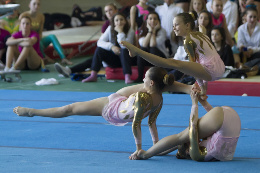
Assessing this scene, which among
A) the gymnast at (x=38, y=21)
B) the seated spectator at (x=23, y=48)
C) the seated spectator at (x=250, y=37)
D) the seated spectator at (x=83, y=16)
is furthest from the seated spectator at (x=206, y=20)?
the seated spectator at (x=83, y=16)

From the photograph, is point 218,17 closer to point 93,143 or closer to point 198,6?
point 198,6

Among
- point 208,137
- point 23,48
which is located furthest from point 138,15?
point 208,137

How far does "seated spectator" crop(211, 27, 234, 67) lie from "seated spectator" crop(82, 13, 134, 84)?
1254 mm

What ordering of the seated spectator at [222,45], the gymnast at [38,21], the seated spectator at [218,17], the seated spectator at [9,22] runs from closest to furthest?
1. the seated spectator at [222,45]
2. the seated spectator at [218,17]
3. the gymnast at [38,21]
4. the seated spectator at [9,22]

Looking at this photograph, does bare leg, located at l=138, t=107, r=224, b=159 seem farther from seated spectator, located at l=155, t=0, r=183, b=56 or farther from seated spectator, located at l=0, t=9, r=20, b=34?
seated spectator, located at l=0, t=9, r=20, b=34

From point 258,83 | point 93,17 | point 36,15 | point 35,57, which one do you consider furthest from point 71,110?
point 93,17

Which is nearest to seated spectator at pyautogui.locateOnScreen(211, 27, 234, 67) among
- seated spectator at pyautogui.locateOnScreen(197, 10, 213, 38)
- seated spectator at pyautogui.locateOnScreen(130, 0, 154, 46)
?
seated spectator at pyautogui.locateOnScreen(197, 10, 213, 38)

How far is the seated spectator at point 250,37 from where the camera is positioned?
23.7 ft

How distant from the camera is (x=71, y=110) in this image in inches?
139

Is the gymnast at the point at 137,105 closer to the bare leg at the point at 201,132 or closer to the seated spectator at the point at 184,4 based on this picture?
the bare leg at the point at 201,132

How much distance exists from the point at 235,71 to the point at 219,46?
0.42m

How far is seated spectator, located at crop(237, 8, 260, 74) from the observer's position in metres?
7.22

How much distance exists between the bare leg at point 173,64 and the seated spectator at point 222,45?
343cm

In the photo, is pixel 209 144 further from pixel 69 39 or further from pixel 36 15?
pixel 69 39
